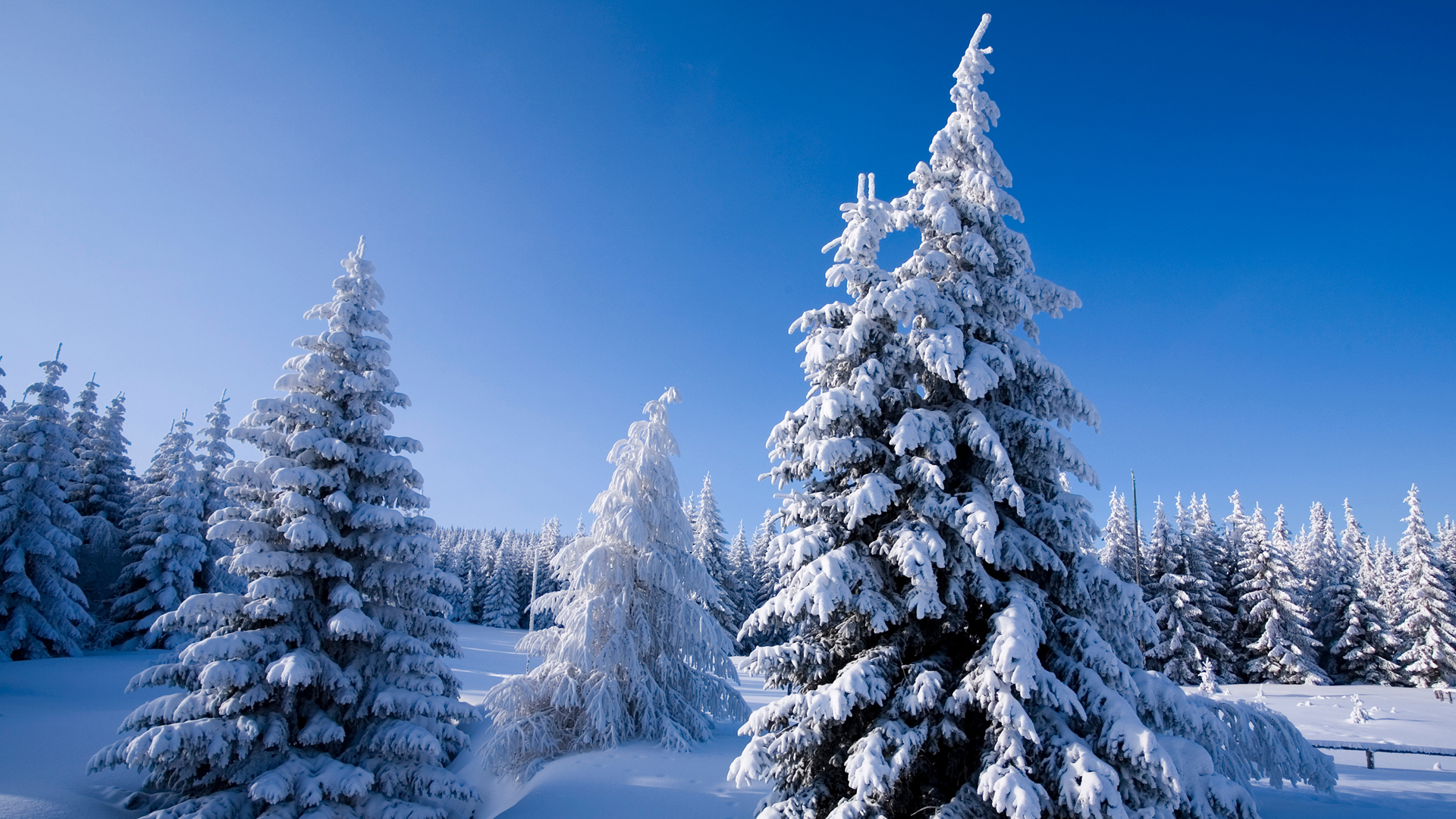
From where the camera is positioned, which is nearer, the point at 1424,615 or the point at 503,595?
the point at 1424,615

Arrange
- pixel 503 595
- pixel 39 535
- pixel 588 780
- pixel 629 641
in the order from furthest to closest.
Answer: pixel 503 595, pixel 39 535, pixel 629 641, pixel 588 780

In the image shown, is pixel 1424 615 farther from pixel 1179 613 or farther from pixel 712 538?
pixel 712 538

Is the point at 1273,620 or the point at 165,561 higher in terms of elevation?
the point at 165,561

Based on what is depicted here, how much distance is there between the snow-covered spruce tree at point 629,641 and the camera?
15203mm

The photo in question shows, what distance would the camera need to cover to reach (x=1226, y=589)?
147 ft

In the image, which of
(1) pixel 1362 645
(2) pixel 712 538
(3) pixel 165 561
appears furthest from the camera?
(2) pixel 712 538

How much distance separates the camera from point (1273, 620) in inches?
1596

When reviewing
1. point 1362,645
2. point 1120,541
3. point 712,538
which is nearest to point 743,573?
point 712,538

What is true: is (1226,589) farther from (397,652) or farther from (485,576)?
(485,576)

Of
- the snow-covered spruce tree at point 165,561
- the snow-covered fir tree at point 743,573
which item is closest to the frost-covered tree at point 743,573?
the snow-covered fir tree at point 743,573

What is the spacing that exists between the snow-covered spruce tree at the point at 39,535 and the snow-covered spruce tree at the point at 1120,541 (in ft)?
173

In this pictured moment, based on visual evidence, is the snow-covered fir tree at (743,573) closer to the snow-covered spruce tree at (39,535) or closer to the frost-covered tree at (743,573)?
the frost-covered tree at (743,573)

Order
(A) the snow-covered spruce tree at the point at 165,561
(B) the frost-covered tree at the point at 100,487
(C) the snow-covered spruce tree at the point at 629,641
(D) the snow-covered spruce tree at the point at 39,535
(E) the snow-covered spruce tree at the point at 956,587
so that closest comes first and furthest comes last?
1. (E) the snow-covered spruce tree at the point at 956,587
2. (C) the snow-covered spruce tree at the point at 629,641
3. (D) the snow-covered spruce tree at the point at 39,535
4. (A) the snow-covered spruce tree at the point at 165,561
5. (B) the frost-covered tree at the point at 100,487

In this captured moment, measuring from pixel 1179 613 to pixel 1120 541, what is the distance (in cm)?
599
